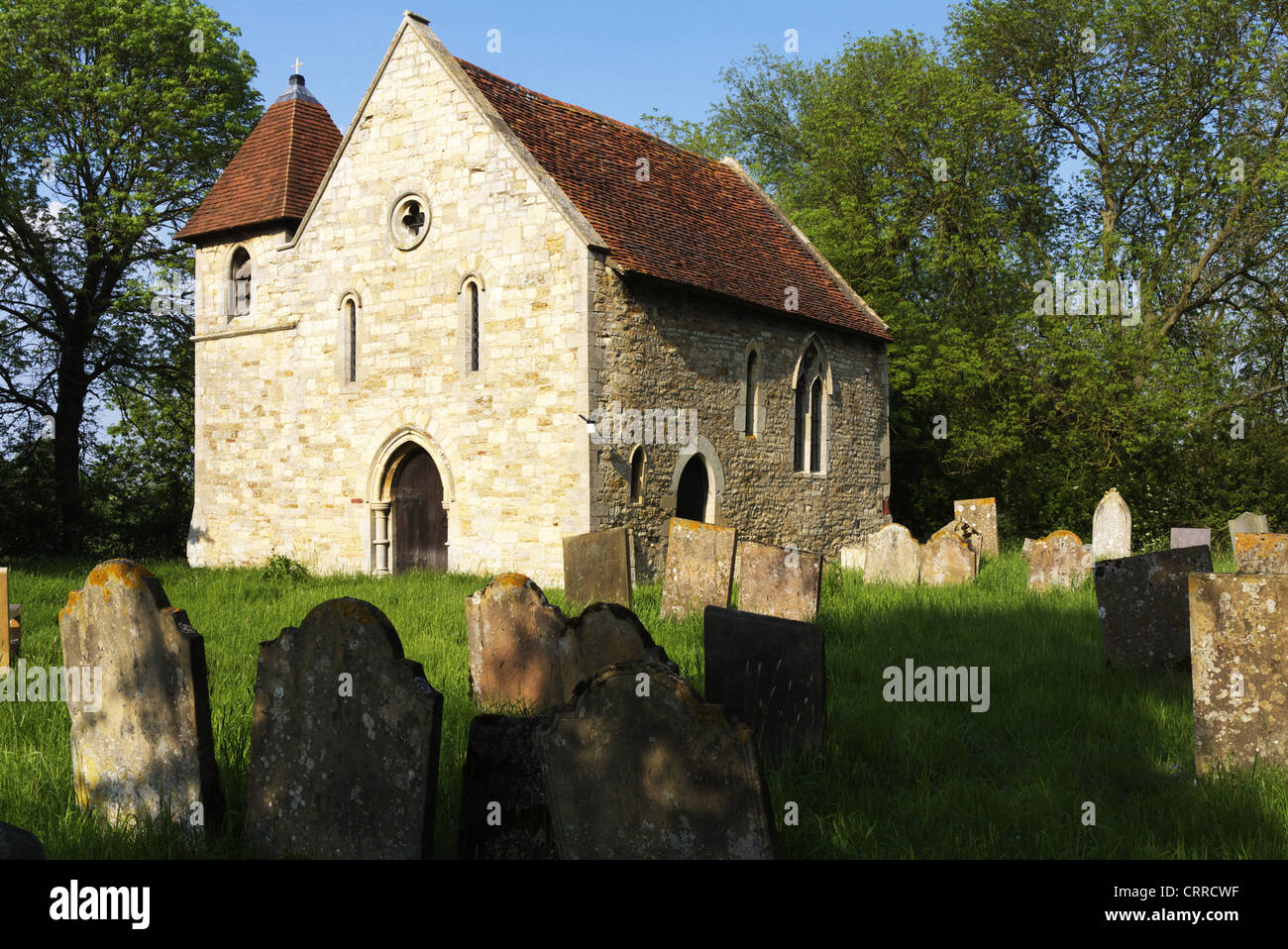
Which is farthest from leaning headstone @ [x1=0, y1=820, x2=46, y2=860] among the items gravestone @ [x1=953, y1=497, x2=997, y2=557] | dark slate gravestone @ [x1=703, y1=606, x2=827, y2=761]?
gravestone @ [x1=953, y1=497, x2=997, y2=557]

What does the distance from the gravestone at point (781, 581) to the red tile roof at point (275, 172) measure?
13.1 meters

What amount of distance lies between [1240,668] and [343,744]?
4582 mm

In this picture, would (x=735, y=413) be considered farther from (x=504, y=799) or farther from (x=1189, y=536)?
(x=504, y=799)

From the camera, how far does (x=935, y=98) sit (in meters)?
27.6

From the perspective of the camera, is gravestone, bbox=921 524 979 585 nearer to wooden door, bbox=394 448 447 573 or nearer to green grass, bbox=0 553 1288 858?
green grass, bbox=0 553 1288 858

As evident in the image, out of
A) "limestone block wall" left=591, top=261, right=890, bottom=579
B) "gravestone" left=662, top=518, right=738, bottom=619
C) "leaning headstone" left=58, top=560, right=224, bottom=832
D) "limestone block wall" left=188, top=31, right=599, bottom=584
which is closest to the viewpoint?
"leaning headstone" left=58, top=560, right=224, bottom=832

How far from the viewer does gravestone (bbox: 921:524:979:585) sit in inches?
546

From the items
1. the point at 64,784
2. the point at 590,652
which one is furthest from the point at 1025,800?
the point at 64,784

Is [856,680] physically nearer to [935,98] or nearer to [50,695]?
[50,695]

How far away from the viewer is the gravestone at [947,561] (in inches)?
546

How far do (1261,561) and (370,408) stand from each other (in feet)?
41.7

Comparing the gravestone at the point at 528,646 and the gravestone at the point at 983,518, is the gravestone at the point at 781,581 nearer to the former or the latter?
the gravestone at the point at 528,646

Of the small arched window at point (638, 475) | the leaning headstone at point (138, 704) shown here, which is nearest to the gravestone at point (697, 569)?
the small arched window at point (638, 475)

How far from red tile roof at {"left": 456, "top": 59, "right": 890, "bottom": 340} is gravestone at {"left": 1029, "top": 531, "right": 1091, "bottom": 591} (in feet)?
21.5
